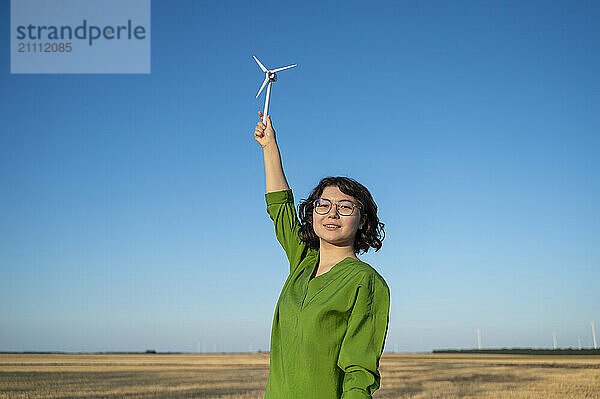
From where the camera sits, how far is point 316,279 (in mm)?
3168

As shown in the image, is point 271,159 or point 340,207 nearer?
point 340,207

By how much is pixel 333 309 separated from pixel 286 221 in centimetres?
91

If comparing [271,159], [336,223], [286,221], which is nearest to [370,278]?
[336,223]

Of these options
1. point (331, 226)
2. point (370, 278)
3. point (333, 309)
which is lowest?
point (333, 309)

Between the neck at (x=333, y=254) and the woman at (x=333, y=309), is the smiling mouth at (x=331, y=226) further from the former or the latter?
the neck at (x=333, y=254)

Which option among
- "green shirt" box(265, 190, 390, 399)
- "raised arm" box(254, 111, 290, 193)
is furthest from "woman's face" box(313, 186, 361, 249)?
"raised arm" box(254, 111, 290, 193)

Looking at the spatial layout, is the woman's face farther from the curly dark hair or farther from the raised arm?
the raised arm

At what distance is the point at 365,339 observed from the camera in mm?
2896

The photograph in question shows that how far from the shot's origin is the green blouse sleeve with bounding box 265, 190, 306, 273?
3619 millimetres

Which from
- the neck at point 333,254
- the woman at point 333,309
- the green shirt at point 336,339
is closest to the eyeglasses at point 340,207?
the woman at point 333,309

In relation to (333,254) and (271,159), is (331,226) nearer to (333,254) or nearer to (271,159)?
(333,254)

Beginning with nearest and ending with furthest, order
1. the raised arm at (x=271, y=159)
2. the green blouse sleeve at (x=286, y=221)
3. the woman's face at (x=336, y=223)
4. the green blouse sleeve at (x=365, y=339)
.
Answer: the green blouse sleeve at (x=365, y=339) < the woman's face at (x=336, y=223) < the green blouse sleeve at (x=286, y=221) < the raised arm at (x=271, y=159)

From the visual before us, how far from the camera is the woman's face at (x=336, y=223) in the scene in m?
3.23

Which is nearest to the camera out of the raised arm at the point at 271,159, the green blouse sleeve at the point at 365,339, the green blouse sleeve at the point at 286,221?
the green blouse sleeve at the point at 365,339
